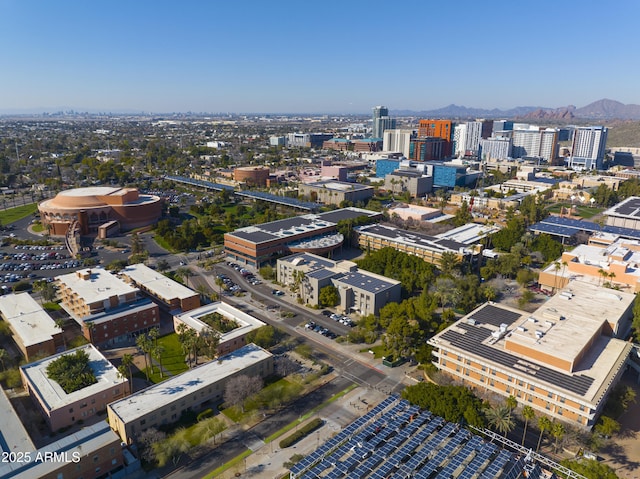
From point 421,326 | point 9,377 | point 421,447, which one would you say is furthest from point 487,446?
point 9,377

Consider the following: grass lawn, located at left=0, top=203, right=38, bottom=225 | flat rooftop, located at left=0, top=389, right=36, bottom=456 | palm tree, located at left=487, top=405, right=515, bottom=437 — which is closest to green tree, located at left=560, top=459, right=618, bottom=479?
palm tree, located at left=487, top=405, right=515, bottom=437

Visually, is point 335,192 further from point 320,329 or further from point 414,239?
point 320,329

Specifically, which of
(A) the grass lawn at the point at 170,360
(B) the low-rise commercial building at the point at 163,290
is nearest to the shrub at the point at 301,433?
(A) the grass lawn at the point at 170,360

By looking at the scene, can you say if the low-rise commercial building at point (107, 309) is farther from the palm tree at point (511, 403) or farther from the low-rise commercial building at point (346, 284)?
the palm tree at point (511, 403)

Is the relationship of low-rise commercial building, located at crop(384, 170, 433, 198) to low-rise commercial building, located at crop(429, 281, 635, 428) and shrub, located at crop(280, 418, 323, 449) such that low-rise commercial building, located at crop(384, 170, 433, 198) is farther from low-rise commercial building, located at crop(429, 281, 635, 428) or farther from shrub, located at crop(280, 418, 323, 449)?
shrub, located at crop(280, 418, 323, 449)

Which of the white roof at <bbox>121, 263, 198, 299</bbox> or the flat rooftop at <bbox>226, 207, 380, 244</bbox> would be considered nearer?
the white roof at <bbox>121, 263, 198, 299</bbox>

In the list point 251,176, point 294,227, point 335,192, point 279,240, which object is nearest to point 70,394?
point 279,240
